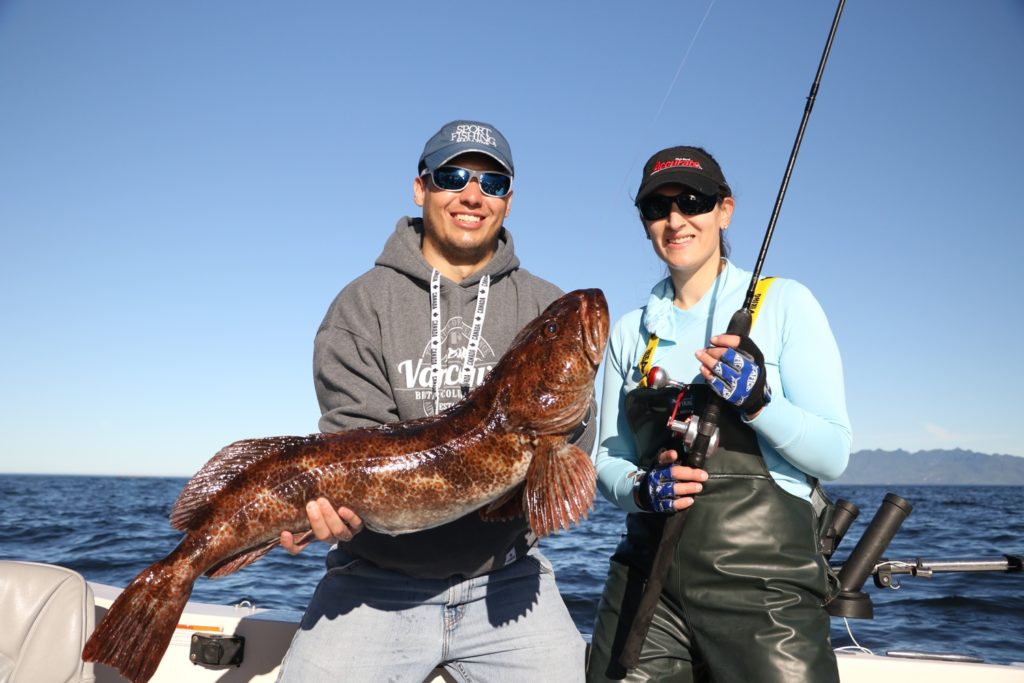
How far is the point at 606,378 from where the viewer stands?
13.4ft

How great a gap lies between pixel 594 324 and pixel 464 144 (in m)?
1.35

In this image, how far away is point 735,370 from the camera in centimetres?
302

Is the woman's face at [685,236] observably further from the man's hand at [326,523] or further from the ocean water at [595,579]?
the ocean water at [595,579]

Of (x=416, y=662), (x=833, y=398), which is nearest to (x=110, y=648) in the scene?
(x=416, y=662)

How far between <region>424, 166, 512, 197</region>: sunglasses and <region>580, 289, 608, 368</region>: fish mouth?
103 centimetres

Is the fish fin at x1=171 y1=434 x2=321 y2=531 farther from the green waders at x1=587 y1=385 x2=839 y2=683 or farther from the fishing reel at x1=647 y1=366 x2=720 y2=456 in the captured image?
the green waders at x1=587 y1=385 x2=839 y2=683

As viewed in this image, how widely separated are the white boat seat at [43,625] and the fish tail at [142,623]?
0.85 m

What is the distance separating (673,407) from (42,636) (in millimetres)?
3403

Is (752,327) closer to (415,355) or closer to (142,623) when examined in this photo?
(415,355)

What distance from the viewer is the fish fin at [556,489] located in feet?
10.5

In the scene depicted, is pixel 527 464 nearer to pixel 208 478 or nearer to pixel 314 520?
pixel 314 520

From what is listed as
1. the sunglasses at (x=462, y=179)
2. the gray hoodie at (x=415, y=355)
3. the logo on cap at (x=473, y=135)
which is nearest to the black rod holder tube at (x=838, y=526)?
the gray hoodie at (x=415, y=355)

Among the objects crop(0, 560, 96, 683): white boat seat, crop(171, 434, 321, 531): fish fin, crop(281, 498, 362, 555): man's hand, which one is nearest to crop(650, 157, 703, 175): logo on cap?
crop(171, 434, 321, 531): fish fin

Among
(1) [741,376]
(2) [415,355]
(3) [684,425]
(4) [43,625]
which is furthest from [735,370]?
(4) [43,625]
